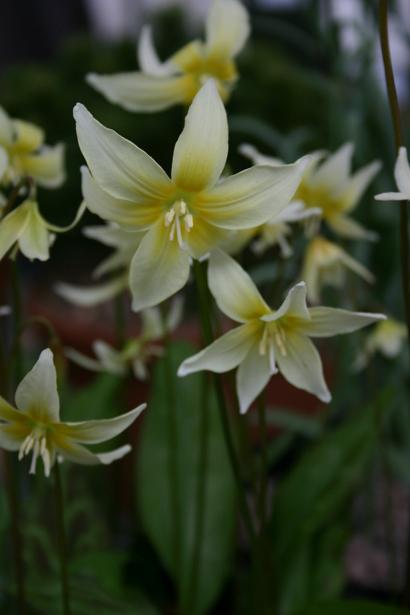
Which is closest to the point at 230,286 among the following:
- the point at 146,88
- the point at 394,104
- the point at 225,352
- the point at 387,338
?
the point at 225,352

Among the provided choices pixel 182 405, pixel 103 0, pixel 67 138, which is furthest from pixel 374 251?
pixel 103 0

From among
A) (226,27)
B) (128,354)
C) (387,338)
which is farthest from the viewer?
(387,338)

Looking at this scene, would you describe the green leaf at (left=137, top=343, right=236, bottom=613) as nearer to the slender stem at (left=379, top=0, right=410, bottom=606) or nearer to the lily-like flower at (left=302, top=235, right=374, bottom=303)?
the lily-like flower at (left=302, top=235, right=374, bottom=303)

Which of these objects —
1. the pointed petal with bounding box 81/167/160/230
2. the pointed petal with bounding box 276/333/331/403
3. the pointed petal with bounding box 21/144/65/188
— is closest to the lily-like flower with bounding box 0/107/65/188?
the pointed petal with bounding box 21/144/65/188

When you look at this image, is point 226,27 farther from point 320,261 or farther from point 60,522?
point 60,522

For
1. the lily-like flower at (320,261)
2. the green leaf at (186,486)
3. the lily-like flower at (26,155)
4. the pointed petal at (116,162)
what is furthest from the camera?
the green leaf at (186,486)

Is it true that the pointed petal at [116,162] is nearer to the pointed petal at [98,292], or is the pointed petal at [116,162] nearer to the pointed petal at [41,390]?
the pointed petal at [41,390]

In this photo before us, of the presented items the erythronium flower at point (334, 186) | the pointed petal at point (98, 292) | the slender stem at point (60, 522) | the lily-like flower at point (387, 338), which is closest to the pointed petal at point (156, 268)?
the slender stem at point (60, 522)
